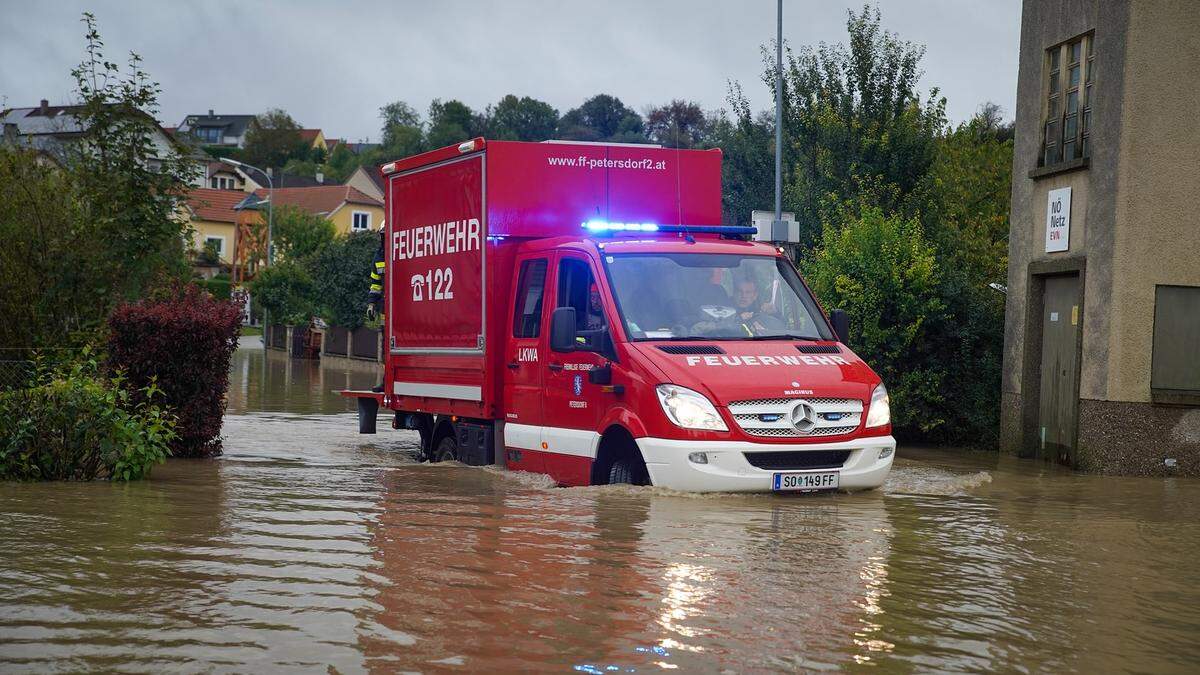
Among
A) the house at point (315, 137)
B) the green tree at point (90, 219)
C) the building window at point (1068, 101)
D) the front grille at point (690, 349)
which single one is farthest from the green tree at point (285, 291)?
the house at point (315, 137)

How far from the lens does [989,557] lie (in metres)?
8.95

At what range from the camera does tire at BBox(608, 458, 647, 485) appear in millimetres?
11039

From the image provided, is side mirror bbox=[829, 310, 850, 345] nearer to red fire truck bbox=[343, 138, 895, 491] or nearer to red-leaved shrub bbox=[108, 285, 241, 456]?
red fire truck bbox=[343, 138, 895, 491]

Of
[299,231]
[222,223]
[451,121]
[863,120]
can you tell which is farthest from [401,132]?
[863,120]

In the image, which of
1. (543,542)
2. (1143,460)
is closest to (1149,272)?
(1143,460)

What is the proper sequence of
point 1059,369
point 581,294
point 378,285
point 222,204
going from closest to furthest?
point 581,294, point 378,285, point 1059,369, point 222,204

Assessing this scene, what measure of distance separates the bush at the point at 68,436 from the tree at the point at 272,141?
443 ft

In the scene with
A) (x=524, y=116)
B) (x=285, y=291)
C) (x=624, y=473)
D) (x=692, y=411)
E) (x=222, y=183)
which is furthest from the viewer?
(x=222, y=183)

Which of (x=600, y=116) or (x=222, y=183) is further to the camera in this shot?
(x=222, y=183)

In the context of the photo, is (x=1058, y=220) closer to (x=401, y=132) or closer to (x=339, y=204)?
(x=339, y=204)

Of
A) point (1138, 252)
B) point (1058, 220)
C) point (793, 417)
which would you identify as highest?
point (1058, 220)

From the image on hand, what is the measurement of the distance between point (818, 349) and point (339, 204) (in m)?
90.9

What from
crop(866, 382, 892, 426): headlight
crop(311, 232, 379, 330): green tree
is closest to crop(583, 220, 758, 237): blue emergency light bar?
crop(866, 382, 892, 426): headlight

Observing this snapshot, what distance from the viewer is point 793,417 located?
1055cm
